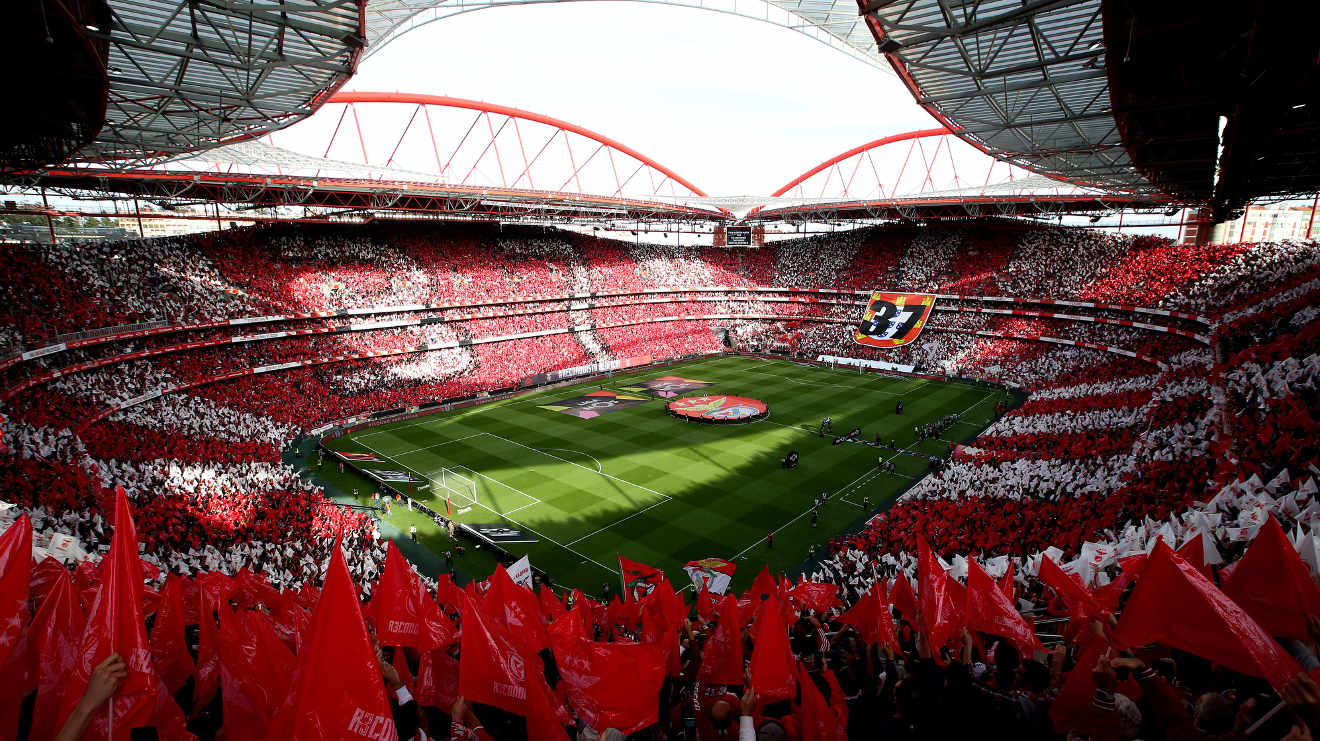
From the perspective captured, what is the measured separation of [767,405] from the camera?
38.8 m

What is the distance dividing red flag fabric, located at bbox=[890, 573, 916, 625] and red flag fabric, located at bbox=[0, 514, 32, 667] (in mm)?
8614

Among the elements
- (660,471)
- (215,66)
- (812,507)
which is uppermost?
(215,66)

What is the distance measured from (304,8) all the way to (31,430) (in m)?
16.7

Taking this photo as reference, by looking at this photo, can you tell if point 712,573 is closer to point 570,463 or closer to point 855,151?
point 570,463

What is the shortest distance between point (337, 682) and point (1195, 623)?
5.68 meters

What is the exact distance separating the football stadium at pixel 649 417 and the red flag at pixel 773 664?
0.04m

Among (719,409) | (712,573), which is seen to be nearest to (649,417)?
(719,409)

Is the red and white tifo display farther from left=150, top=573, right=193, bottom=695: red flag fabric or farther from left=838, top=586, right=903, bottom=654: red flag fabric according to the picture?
left=150, top=573, right=193, bottom=695: red flag fabric

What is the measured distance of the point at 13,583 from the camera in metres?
4.45

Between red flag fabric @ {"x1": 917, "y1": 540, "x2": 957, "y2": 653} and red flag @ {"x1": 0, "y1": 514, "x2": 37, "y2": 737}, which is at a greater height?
red flag @ {"x1": 0, "y1": 514, "x2": 37, "y2": 737}

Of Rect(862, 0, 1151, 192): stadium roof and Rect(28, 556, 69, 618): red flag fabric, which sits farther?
Rect(862, 0, 1151, 192): stadium roof

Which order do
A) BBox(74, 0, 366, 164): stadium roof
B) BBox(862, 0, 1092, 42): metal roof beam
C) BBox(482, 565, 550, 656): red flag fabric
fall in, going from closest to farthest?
1. BBox(482, 565, 550, 656): red flag fabric
2. BBox(862, 0, 1092, 42): metal roof beam
3. BBox(74, 0, 366, 164): stadium roof

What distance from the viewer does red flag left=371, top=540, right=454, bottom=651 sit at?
20.3 ft

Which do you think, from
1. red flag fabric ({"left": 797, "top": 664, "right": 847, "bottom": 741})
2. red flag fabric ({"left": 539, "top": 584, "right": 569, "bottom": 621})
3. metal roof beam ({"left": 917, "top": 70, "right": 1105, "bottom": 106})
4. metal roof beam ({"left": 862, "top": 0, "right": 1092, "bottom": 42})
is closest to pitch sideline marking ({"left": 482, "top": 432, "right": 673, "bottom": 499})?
red flag fabric ({"left": 539, "top": 584, "right": 569, "bottom": 621})
